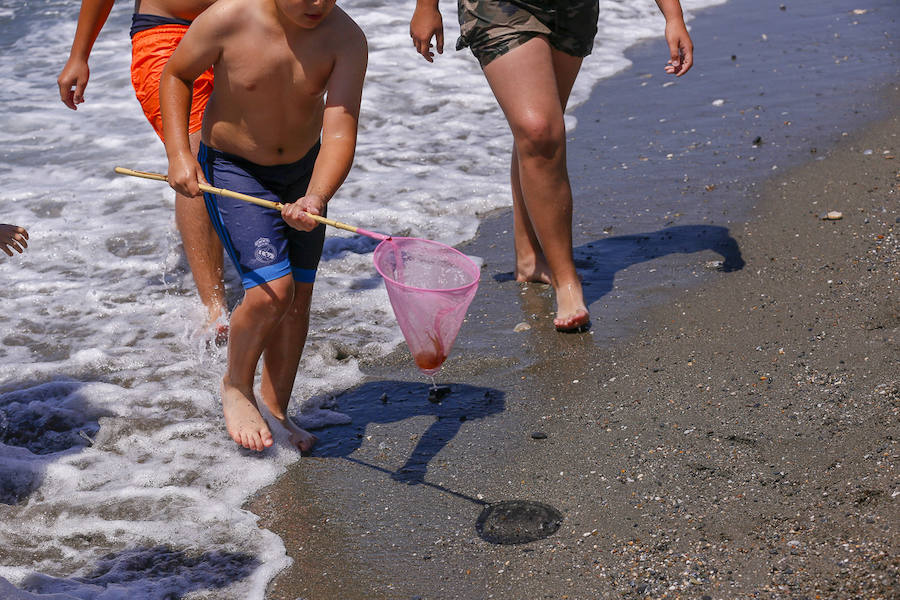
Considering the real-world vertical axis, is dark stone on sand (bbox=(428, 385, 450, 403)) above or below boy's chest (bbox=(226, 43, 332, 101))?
below

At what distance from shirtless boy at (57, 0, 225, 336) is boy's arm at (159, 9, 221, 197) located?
1.10 meters

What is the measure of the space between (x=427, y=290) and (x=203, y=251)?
6.53 feet

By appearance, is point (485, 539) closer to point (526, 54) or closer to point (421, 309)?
point (421, 309)

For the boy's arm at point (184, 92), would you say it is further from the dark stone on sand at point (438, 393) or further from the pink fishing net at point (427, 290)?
the dark stone on sand at point (438, 393)

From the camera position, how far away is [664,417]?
139 inches

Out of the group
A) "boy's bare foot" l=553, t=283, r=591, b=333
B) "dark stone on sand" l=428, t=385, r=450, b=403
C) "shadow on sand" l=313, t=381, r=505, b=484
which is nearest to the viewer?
"shadow on sand" l=313, t=381, r=505, b=484

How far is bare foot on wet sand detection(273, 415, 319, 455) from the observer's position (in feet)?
12.2

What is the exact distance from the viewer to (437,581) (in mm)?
2893

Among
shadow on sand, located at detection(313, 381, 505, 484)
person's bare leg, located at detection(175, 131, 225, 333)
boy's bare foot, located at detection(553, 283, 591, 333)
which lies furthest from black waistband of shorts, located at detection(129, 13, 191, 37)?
boy's bare foot, located at detection(553, 283, 591, 333)

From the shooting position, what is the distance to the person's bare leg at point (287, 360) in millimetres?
3723

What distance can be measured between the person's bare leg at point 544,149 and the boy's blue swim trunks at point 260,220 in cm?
97

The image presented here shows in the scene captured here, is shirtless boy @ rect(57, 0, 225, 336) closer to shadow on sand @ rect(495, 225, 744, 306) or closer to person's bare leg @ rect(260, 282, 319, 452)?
person's bare leg @ rect(260, 282, 319, 452)

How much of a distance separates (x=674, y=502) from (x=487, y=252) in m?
2.52

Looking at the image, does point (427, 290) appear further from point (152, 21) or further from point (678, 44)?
point (152, 21)
